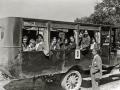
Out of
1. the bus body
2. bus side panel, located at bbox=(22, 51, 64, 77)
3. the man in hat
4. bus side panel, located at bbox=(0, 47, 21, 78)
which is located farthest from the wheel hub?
bus side panel, located at bbox=(0, 47, 21, 78)

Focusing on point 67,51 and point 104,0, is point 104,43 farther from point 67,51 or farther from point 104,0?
point 104,0

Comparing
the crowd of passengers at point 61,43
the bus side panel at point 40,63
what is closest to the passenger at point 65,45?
the crowd of passengers at point 61,43

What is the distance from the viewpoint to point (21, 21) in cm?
530

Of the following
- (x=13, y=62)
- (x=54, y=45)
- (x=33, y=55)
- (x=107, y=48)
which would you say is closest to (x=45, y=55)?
(x=33, y=55)

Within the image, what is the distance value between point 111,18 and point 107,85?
1734 centimetres

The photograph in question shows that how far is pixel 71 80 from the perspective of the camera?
6664mm

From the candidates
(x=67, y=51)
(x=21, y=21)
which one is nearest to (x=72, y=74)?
(x=67, y=51)

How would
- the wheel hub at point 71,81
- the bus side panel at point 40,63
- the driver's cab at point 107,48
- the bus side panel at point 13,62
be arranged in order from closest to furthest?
the bus side panel at point 13,62 < the bus side panel at point 40,63 < the wheel hub at point 71,81 < the driver's cab at point 107,48

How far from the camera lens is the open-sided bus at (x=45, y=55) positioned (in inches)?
206

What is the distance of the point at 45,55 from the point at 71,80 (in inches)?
63.9

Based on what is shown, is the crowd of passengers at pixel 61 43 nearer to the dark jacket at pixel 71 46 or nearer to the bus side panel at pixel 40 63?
the dark jacket at pixel 71 46

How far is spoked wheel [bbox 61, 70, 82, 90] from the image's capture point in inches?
255

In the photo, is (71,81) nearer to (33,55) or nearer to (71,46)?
(71,46)

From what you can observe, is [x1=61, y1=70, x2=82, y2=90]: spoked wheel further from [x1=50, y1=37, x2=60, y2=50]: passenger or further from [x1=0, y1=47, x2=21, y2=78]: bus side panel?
[x1=0, y1=47, x2=21, y2=78]: bus side panel
